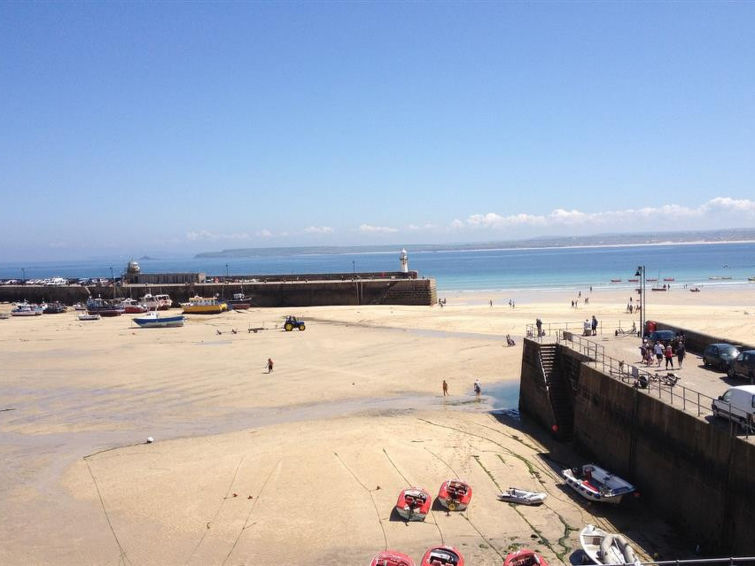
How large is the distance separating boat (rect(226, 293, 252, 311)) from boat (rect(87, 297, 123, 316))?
33.0 feet

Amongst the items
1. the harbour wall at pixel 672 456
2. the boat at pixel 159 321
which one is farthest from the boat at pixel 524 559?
the boat at pixel 159 321

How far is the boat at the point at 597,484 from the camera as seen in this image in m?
14.0

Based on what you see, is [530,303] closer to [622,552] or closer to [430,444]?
[430,444]

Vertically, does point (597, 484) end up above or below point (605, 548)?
below

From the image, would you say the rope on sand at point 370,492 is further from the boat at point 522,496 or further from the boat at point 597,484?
the boat at point 597,484

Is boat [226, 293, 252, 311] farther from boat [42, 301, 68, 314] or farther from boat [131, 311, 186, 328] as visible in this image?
boat [42, 301, 68, 314]

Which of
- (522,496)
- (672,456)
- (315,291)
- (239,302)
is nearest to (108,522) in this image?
(522,496)

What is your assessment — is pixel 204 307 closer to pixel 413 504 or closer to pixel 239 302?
pixel 239 302

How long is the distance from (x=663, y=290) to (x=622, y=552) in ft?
205

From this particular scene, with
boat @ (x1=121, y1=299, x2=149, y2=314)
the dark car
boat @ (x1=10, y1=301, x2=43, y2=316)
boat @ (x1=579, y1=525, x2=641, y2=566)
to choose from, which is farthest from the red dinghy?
boat @ (x1=10, y1=301, x2=43, y2=316)

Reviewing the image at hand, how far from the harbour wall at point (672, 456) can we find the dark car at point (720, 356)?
370 cm

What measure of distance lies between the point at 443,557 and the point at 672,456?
19.4 ft

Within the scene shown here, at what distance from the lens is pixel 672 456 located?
13.4 metres

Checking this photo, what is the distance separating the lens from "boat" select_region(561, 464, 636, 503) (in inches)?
551
